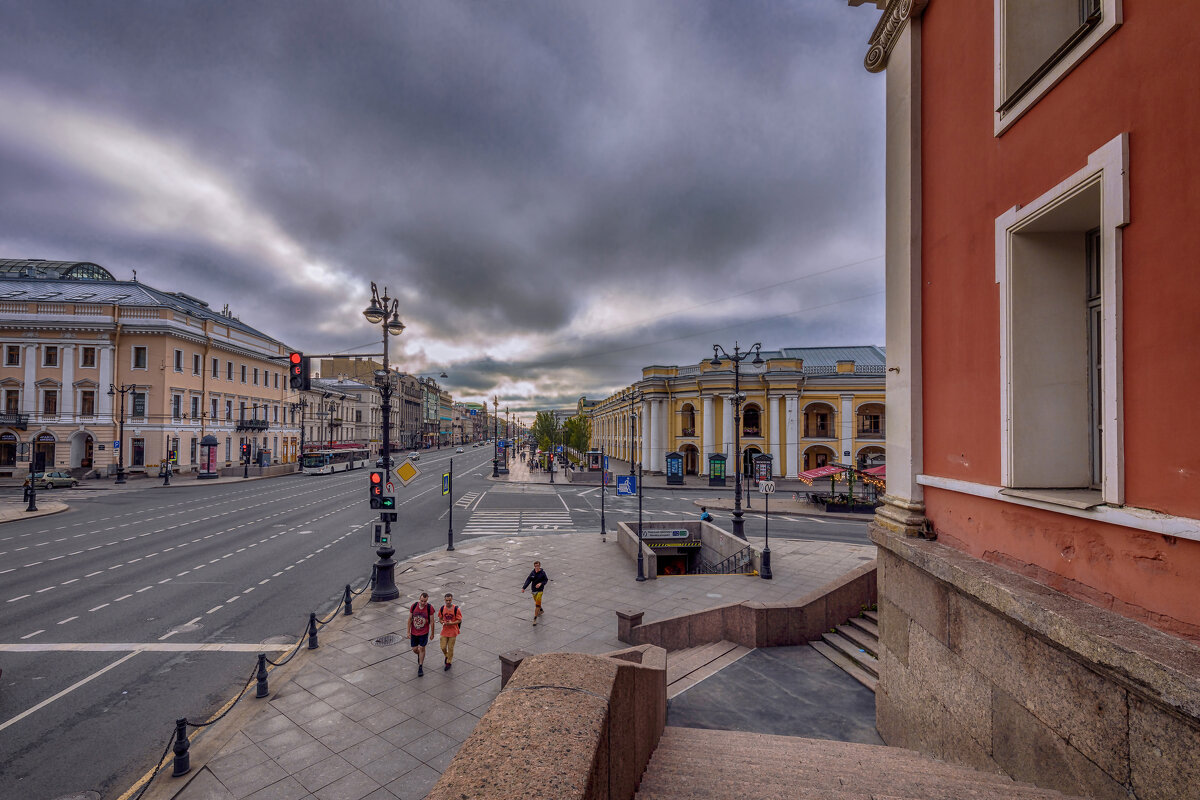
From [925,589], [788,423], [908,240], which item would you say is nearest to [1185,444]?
[925,589]

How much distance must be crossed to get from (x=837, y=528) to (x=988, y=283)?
22342mm

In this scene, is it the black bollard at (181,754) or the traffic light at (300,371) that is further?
the traffic light at (300,371)

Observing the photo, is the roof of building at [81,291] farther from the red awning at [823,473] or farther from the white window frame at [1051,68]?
the white window frame at [1051,68]

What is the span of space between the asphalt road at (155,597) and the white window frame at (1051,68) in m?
12.3

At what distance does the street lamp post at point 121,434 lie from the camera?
39875 mm

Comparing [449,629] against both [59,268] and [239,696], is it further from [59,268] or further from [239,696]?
[59,268]

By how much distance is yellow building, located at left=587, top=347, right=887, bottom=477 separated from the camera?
45.8m

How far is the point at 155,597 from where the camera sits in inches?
511

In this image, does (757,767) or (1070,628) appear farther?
(757,767)

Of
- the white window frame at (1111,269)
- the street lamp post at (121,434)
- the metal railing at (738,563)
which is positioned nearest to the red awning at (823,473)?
the metal railing at (738,563)

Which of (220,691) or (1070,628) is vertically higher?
(1070,628)

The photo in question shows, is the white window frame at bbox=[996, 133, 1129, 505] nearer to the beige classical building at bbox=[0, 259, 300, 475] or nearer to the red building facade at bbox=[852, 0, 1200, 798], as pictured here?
the red building facade at bbox=[852, 0, 1200, 798]

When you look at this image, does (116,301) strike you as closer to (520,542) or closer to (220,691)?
(520,542)

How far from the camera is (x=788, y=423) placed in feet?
151
